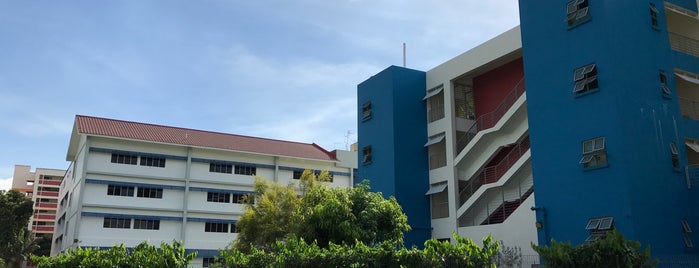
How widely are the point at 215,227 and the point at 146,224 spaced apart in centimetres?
480

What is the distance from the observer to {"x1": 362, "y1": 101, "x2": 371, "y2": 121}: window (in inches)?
1154

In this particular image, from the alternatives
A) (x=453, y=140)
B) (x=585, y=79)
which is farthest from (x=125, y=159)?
(x=585, y=79)

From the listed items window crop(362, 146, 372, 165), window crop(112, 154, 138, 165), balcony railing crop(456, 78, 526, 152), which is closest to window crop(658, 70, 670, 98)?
balcony railing crop(456, 78, 526, 152)

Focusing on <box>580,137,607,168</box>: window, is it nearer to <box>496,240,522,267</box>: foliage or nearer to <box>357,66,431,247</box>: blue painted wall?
<box>496,240,522,267</box>: foliage

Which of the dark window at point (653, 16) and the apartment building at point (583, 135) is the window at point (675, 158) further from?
the dark window at point (653, 16)

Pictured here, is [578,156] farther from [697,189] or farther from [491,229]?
[491,229]

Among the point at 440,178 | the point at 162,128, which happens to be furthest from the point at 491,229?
the point at 162,128

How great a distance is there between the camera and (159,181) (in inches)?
1618

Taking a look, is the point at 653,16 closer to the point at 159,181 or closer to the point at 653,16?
the point at 653,16

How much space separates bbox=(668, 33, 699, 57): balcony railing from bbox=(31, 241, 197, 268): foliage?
17.2m

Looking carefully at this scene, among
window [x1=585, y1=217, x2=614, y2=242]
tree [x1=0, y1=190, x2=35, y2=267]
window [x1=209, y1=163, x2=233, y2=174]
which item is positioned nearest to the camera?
window [x1=585, y1=217, x2=614, y2=242]

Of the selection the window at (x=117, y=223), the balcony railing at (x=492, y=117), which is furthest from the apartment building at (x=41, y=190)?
the balcony railing at (x=492, y=117)

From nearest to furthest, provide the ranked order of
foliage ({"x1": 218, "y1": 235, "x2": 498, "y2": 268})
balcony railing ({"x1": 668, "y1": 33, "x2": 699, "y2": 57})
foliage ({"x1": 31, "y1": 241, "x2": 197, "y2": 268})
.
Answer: foliage ({"x1": 218, "y1": 235, "x2": 498, "y2": 268}) → foliage ({"x1": 31, "y1": 241, "x2": 197, "y2": 268}) → balcony railing ({"x1": 668, "y1": 33, "x2": 699, "y2": 57})

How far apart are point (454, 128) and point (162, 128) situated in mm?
25056
